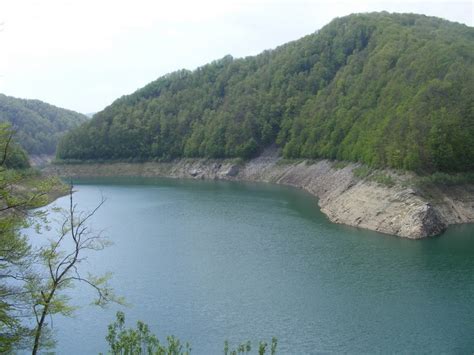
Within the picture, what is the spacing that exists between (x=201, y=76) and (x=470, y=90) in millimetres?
98289

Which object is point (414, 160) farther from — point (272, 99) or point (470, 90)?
point (272, 99)

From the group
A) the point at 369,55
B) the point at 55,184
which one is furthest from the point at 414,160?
the point at 369,55

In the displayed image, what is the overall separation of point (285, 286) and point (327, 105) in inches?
2685

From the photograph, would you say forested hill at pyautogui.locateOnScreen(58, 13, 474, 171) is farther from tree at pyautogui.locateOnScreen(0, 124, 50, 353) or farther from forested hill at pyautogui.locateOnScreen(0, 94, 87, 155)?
tree at pyautogui.locateOnScreen(0, 124, 50, 353)

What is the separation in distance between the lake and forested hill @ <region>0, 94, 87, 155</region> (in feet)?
361

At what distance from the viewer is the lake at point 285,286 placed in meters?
26.7

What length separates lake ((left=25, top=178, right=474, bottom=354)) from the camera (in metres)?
26.7

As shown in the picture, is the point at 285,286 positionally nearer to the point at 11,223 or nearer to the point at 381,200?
the point at 381,200

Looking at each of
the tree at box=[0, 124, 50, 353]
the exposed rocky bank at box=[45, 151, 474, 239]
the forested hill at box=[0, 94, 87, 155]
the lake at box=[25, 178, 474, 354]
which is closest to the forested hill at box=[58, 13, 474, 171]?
the exposed rocky bank at box=[45, 151, 474, 239]

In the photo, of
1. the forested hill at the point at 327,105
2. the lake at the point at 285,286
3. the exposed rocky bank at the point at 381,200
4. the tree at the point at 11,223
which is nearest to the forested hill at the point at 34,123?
the forested hill at the point at 327,105

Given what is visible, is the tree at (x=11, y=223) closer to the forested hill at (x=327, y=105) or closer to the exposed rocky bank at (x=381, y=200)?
the exposed rocky bank at (x=381, y=200)

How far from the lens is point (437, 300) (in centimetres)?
3139

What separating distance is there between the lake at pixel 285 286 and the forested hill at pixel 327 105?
42.2 feet

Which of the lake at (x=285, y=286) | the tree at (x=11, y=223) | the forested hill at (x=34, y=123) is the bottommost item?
the lake at (x=285, y=286)
